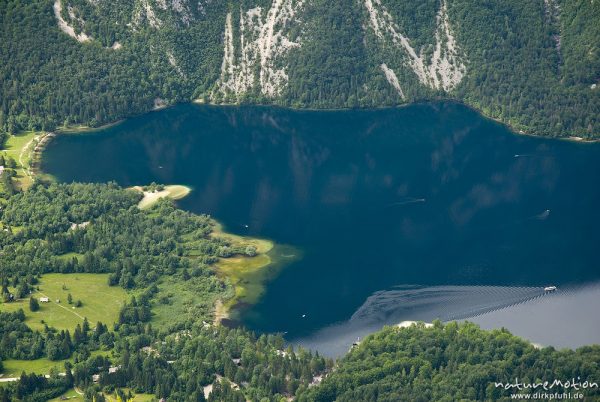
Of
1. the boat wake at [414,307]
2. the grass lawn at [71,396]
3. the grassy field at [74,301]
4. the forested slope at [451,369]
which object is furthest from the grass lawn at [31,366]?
the forested slope at [451,369]

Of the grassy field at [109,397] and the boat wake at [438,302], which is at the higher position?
the boat wake at [438,302]

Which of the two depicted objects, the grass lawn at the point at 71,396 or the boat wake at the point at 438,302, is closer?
the grass lawn at the point at 71,396

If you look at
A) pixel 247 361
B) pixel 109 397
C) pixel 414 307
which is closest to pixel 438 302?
pixel 414 307

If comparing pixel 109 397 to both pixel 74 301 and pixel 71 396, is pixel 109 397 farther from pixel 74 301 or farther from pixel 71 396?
pixel 74 301

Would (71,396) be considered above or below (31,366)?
below

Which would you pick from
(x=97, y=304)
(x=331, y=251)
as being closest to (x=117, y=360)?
(x=97, y=304)

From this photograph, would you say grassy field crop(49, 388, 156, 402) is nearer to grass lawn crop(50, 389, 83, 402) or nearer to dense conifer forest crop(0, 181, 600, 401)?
grass lawn crop(50, 389, 83, 402)

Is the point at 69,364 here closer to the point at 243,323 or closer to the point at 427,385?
the point at 243,323

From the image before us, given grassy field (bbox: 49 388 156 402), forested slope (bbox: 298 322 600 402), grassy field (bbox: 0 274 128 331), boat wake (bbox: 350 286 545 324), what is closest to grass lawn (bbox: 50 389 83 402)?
grassy field (bbox: 49 388 156 402)

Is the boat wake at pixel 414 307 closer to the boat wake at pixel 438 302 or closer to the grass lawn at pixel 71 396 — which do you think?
the boat wake at pixel 438 302
